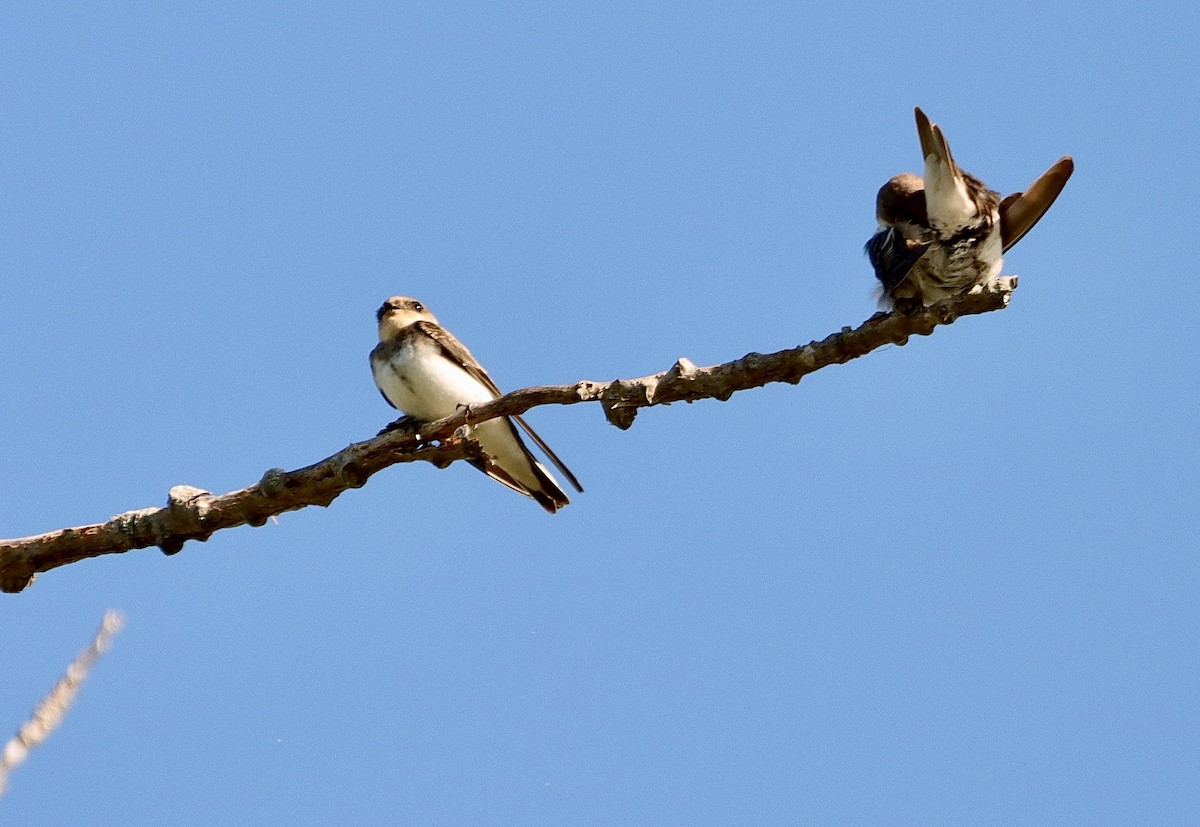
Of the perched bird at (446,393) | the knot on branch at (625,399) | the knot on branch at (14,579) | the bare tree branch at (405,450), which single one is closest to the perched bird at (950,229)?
the bare tree branch at (405,450)

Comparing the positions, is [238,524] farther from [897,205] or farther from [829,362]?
[897,205]

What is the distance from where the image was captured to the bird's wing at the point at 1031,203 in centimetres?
605

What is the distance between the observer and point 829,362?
204 inches

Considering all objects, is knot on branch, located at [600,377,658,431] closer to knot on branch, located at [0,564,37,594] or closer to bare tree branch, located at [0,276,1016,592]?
bare tree branch, located at [0,276,1016,592]

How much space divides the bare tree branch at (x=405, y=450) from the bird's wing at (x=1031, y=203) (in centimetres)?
99

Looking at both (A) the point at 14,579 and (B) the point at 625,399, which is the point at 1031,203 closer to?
(B) the point at 625,399

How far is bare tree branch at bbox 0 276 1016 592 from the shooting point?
205 inches

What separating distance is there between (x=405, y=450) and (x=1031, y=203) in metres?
3.18

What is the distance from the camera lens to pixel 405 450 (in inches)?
224

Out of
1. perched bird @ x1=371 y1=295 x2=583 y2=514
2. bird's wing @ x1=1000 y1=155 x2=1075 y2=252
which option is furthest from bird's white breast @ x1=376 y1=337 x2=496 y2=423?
bird's wing @ x1=1000 y1=155 x2=1075 y2=252

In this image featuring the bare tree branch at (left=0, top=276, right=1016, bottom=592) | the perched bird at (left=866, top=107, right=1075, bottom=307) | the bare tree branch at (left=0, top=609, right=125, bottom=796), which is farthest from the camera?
the perched bird at (left=866, top=107, right=1075, bottom=307)

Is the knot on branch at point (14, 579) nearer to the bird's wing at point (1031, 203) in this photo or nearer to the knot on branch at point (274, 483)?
the knot on branch at point (274, 483)

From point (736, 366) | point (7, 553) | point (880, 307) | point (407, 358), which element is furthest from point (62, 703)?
point (407, 358)

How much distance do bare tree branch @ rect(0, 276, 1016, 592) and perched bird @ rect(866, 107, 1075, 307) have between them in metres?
0.68
